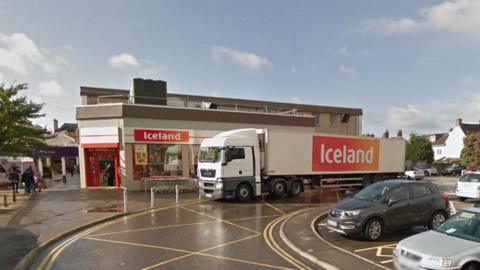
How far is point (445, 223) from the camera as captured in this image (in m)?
7.12

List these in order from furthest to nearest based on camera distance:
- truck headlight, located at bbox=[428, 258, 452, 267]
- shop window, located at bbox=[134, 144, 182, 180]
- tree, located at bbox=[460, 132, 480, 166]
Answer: tree, located at bbox=[460, 132, 480, 166], shop window, located at bbox=[134, 144, 182, 180], truck headlight, located at bbox=[428, 258, 452, 267]

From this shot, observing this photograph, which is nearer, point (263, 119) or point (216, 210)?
point (216, 210)

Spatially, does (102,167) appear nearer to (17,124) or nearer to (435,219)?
(17,124)

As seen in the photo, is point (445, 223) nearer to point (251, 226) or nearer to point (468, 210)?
point (468, 210)

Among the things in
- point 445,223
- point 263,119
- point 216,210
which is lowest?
point 216,210

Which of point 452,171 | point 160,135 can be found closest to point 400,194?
point 160,135

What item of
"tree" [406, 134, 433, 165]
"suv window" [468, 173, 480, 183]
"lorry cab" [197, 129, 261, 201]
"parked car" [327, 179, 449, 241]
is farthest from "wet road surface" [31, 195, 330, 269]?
"tree" [406, 134, 433, 165]

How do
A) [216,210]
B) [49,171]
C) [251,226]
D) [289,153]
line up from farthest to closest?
[49,171] < [289,153] < [216,210] < [251,226]

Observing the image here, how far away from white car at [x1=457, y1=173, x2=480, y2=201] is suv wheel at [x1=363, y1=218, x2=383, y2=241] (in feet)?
33.4

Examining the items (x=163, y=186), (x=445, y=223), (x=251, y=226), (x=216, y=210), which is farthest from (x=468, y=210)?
(x=163, y=186)

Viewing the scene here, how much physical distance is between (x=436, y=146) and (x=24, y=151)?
7481 centimetres

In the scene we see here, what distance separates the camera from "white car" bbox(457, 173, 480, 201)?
16500 millimetres

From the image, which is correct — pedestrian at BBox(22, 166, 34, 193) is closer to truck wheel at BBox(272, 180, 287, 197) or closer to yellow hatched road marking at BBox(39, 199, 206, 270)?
yellow hatched road marking at BBox(39, 199, 206, 270)

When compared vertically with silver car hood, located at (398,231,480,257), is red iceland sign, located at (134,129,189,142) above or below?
above
